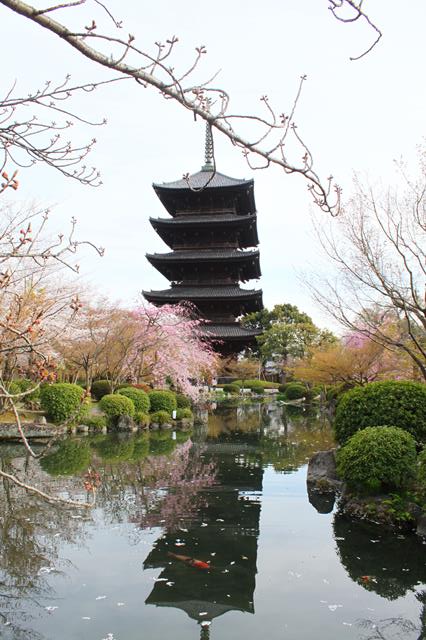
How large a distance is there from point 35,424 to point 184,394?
9.90m

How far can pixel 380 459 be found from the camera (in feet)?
21.4

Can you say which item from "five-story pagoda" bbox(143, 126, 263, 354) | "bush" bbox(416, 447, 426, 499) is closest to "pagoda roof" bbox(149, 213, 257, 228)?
"five-story pagoda" bbox(143, 126, 263, 354)

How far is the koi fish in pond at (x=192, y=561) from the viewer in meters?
4.88

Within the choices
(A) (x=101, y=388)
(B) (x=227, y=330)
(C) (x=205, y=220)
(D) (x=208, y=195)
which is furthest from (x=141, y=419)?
(D) (x=208, y=195)

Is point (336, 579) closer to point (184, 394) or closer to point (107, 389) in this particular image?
point (107, 389)

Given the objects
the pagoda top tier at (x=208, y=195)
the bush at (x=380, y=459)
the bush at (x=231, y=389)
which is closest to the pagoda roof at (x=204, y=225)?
the pagoda top tier at (x=208, y=195)

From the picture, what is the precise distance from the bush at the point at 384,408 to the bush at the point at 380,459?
1.32 ft

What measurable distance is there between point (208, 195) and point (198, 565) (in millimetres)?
25362

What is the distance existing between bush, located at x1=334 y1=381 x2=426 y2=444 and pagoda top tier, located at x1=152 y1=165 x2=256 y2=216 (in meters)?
21.1

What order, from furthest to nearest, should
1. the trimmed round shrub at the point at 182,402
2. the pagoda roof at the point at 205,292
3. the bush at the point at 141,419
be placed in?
the pagoda roof at the point at 205,292
the trimmed round shrub at the point at 182,402
the bush at the point at 141,419

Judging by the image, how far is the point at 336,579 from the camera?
4754 millimetres

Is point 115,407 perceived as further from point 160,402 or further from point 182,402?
point 182,402

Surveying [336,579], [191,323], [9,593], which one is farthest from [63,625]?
[191,323]

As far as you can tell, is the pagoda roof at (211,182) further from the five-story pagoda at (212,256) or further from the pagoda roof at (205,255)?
the pagoda roof at (205,255)
